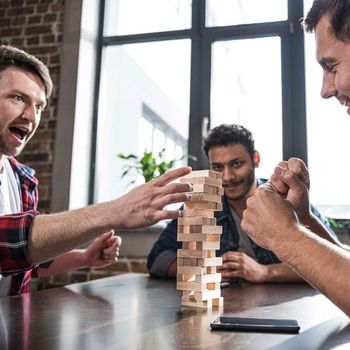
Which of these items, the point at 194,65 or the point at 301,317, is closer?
the point at 301,317

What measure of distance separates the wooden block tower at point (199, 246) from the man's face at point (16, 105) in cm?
104

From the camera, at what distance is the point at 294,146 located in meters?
3.35

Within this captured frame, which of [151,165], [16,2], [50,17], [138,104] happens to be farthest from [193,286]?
[16,2]

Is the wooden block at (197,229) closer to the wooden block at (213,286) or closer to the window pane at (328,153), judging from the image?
the wooden block at (213,286)

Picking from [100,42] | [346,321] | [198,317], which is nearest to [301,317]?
[346,321]

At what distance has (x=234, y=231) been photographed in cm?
242

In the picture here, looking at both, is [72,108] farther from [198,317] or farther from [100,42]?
[198,317]

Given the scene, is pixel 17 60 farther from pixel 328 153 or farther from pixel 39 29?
pixel 328 153

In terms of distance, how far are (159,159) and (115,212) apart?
2295mm

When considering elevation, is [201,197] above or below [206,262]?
above

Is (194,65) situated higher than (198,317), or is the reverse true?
(194,65)

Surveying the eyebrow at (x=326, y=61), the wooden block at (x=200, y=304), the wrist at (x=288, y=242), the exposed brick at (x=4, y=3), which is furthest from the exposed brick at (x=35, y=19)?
the wrist at (x=288, y=242)

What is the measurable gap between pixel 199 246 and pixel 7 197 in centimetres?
109

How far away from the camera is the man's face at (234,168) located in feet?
8.43
